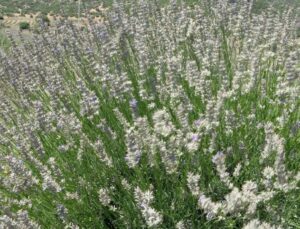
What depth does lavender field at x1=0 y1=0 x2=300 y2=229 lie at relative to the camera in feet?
7.25

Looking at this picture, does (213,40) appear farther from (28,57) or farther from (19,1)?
(19,1)

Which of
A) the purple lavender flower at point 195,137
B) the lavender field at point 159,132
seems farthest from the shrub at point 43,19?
the purple lavender flower at point 195,137

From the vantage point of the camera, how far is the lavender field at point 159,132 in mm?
2211

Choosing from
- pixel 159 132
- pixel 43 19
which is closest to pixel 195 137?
pixel 159 132

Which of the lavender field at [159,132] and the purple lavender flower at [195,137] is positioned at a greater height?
the purple lavender flower at [195,137]

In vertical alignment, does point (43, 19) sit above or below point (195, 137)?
below

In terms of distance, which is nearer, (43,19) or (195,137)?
(195,137)

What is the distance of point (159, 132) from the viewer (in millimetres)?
2336

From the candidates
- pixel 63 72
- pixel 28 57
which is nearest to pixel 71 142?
pixel 63 72

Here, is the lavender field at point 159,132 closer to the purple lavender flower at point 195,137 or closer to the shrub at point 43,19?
the purple lavender flower at point 195,137

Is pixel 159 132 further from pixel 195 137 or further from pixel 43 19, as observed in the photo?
pixel 43 19

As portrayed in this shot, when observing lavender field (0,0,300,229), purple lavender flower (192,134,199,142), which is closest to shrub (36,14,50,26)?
lavender field (0,0,300,229)

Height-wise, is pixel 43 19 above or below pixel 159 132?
below

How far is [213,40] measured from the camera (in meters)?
3.59
